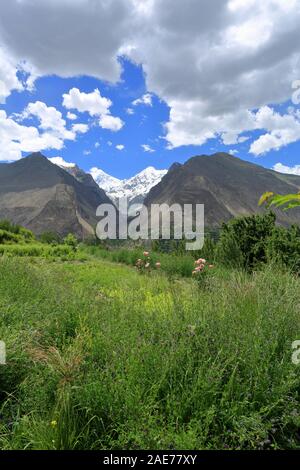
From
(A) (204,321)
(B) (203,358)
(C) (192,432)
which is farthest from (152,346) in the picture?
(C) (192,432)

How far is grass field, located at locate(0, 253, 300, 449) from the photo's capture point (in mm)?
2256

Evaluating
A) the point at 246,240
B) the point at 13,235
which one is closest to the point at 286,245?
the point at 246,240

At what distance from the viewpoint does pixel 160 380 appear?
2.45m

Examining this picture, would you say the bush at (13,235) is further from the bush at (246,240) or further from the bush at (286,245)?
the bush at (286,245)

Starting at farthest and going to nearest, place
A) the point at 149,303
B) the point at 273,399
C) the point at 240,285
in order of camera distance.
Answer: the point at 149,303
the point at 240,285
the point at 273,399

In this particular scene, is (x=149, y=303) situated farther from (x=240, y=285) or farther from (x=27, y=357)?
(x=27, y=357)

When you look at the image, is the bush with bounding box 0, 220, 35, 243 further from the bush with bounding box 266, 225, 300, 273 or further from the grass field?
the grass field

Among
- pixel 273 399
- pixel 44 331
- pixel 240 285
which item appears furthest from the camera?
pixel 240 285

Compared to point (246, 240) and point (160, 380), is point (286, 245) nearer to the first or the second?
point (246, 240)

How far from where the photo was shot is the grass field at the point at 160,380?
7.40ft
